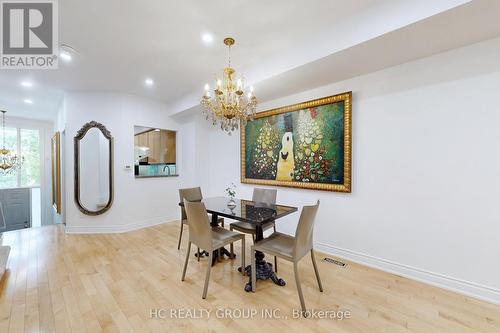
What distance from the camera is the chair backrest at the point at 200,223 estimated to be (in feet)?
A: 7.01

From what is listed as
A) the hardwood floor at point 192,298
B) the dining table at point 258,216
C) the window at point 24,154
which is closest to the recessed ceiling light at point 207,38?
the dining table at point 258,216

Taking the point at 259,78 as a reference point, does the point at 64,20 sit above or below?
above

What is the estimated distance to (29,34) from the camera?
2.32 meters

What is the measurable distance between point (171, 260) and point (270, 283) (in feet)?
→ 4.64

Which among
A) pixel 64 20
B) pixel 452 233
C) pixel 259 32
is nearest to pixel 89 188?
pixel 64 20

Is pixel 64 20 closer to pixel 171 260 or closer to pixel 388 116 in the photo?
pixel 171 260

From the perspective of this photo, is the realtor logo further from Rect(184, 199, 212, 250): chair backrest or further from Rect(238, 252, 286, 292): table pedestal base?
Rect(238, 252, 286, 292): table pedestal base

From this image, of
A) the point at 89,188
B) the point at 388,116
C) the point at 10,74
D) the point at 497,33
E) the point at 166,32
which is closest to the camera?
the point at 497,33

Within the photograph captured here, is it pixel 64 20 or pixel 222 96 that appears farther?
pixel 222 96

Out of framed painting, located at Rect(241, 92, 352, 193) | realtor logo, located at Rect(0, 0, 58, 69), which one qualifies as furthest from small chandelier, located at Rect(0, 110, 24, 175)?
framed painting, located at Rect(241, 92, 352, 193)

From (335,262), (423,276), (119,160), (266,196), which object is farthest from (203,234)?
(119,160)

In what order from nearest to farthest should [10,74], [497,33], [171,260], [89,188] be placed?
[497,33] → [171,260] → [10,74] → [89,188]

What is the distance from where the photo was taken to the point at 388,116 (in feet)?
8.55

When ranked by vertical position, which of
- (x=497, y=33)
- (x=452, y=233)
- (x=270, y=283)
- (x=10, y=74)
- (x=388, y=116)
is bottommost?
(x=270, y=283)
